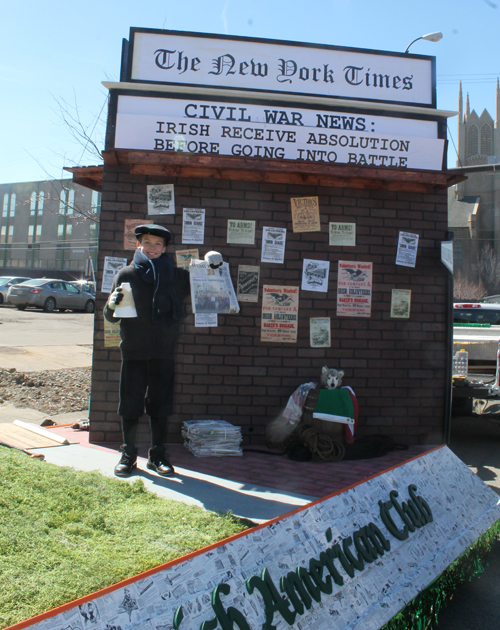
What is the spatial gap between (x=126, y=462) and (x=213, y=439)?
996 mm

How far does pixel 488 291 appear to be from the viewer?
45062 mm

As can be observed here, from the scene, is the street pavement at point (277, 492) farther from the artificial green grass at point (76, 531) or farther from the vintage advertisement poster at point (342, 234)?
the vintage advertisement poster at point (342, 234)

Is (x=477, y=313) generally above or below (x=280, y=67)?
below

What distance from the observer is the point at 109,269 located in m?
5.27

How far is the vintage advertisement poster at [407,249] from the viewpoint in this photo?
18.8ft

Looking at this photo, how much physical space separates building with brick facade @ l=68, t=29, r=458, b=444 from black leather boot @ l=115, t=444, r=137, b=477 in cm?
100

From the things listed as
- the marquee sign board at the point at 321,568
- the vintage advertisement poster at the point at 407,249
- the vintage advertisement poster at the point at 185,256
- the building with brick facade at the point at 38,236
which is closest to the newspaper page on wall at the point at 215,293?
the vintage advertisement poster at the point at 185,256

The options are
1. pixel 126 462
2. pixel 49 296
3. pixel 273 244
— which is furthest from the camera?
pixel 49 296

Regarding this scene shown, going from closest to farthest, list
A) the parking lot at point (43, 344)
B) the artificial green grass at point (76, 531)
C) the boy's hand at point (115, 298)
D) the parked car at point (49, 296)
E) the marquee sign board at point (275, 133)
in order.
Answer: the artificial green grass at point (76, 531) → the boy's hand at point (115, 298) → the marquee sign board at point (275, 133) → the parking lot at point (43, 344) → the parked car at point (49, 296)

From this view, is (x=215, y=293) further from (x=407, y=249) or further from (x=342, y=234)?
(x=407, y=249)

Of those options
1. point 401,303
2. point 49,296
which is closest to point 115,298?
point 401,303

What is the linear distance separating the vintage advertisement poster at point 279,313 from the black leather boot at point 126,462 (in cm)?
182

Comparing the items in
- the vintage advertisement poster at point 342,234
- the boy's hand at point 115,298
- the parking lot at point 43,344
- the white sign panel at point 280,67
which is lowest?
the parking lot at point 43,344

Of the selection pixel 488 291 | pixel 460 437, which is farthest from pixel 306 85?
pixel 488 291
